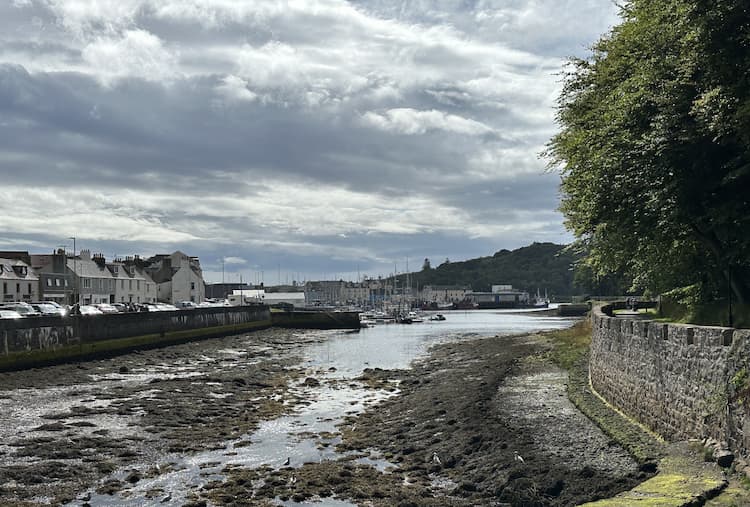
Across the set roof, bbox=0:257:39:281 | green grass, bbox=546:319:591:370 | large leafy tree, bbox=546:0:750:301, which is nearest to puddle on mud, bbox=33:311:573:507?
green grass, bbox=546:319:591:370

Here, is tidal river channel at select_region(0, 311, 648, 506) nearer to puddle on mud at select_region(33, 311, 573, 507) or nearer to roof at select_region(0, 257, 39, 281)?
puddle on mud at select_region(33, 311, 573, 507)

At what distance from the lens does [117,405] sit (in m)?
23.5

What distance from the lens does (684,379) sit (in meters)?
13.0

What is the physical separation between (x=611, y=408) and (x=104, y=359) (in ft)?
97.3

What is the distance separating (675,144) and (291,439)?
12.4 meters

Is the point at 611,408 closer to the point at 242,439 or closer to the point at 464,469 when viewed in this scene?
the point at 464,469

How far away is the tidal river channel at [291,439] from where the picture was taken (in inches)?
520

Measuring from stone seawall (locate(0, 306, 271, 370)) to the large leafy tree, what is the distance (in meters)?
25.2

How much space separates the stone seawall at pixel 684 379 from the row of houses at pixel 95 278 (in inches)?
2551

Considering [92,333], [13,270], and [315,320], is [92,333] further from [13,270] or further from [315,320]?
[315,320]

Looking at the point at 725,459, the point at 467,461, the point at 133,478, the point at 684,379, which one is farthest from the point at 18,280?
the point at 725,459

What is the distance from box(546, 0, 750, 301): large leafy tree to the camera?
14.4 meters

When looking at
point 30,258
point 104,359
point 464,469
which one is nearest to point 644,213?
point 464,469

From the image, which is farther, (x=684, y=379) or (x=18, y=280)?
(x=18, y=280)
